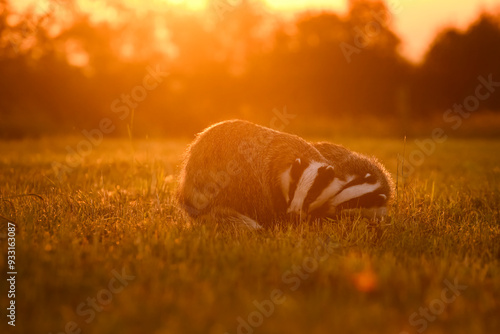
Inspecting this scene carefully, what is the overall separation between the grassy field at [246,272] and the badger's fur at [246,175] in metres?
0.30

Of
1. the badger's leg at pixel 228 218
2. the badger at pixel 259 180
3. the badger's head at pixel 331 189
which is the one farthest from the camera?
the badger's leg at pixel 228 218

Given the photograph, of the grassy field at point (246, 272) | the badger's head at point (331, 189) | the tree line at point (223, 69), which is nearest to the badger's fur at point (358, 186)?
the badger's head at point (331, 189)

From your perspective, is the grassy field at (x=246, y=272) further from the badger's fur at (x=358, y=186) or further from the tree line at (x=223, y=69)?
the tree line at (x=223, y=69)

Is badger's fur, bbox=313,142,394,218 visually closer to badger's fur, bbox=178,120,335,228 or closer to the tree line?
badger's fur, bbox=178,120,335,228

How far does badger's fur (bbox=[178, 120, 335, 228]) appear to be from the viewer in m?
4.32

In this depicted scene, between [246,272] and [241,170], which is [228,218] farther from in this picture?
[246,272]

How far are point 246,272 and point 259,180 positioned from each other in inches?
56.3

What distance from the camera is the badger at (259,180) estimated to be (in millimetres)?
4137

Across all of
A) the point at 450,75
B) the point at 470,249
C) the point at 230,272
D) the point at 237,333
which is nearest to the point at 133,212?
the point at 230,272

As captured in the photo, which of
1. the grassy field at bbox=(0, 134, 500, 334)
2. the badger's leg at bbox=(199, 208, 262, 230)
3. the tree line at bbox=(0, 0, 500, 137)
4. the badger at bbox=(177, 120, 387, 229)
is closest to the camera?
the grassy field at bbox=(0, 134, 500, 334)

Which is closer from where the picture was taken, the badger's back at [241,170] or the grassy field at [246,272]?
the grassy field at [246,272]

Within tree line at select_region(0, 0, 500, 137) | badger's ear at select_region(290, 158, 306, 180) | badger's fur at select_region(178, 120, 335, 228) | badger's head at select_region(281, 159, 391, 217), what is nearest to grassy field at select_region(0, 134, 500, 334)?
badger's head at select_region(281, 159, 391, 217)

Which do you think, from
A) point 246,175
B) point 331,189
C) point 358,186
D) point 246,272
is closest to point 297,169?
point 331,189

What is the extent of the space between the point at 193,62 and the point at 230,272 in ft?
78.1
